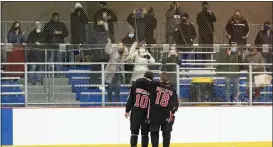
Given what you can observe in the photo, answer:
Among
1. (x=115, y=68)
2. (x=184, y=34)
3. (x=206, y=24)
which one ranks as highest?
(x=206, y=24)

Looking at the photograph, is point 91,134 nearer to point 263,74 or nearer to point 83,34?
point 83,34

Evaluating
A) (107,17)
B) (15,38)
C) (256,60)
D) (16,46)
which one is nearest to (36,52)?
(16,46)

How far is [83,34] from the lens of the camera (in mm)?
17297

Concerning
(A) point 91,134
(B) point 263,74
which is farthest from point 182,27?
(A) point 91,134

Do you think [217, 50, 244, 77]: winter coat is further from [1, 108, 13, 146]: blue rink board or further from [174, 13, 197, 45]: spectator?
[1, 108, 13, 146]: blue rink board

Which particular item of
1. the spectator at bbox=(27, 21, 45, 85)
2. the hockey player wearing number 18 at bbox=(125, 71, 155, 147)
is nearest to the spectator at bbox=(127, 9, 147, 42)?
the spectator at bbox=(27, 21, 45, 85)

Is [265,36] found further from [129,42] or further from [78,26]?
[78,26]

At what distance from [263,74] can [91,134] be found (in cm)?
362

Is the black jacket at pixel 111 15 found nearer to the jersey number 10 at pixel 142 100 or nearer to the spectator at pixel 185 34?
the spectator at pixel 185 34

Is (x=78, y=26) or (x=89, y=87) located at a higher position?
(x=78, y=26)

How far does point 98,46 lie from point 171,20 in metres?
1.82

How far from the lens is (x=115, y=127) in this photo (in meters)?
16.2

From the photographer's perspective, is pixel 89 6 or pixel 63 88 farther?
pixel 89 6

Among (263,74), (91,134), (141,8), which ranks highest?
(141,8)
